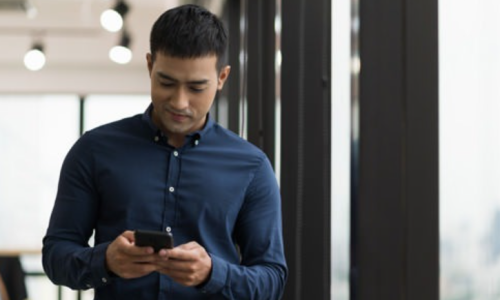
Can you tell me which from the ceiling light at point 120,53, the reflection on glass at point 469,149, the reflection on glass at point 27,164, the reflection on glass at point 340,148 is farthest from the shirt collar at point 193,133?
the reflection on glass at point 27,164

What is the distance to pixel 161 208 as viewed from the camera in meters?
1.57

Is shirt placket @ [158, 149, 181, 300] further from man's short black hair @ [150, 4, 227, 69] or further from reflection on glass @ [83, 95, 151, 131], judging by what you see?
reflection on glass @ [83, 95, 151, 131]

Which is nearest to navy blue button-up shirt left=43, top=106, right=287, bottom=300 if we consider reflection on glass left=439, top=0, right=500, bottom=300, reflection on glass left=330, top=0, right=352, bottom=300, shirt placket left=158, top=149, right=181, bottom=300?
shirt placket left=158, top=149, right=181, bottom=300

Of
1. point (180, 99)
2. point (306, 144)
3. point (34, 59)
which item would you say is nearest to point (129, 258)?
point (180, 99)

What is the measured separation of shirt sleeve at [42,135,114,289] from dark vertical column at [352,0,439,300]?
47 centimetres

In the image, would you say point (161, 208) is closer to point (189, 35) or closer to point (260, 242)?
point (260, 242)

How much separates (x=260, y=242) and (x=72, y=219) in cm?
31

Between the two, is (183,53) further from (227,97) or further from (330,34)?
(227,97)

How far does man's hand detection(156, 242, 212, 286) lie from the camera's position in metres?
1.41

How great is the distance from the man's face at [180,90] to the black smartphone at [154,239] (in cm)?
24

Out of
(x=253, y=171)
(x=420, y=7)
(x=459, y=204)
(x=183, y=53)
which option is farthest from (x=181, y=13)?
(x=459, y=204)

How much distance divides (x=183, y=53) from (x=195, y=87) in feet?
0.19

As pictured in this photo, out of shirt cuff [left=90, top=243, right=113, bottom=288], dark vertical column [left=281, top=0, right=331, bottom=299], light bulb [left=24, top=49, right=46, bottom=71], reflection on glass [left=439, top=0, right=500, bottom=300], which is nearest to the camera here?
reflection on glass [left=439, top=0, right=500, bottom=300]

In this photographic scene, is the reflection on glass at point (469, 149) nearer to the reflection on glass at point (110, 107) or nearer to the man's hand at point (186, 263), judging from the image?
the man's hand at point (186, 263)
